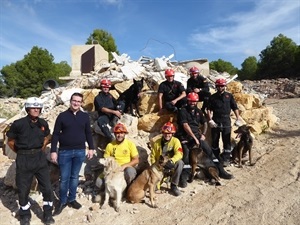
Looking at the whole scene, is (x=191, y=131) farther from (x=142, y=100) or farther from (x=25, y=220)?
(x=25, y=220)

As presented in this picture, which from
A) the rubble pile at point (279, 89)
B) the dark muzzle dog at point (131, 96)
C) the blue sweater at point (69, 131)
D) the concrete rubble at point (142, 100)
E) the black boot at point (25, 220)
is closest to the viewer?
the black boot at point (25, 220)

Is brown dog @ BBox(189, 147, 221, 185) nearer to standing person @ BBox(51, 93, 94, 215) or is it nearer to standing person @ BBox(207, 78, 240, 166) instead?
standing person @ BBox(207, 78, 240, 166)

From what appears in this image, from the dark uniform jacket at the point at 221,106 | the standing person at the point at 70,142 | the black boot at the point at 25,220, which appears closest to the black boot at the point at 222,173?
the dark uniform jacket at the point at 221,106

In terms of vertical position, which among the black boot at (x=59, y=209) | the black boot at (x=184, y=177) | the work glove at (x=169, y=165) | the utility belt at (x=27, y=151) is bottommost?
the black boot at (x=59, y=209)

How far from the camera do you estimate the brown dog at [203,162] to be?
4.95m

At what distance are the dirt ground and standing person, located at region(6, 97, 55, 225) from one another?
510 mm

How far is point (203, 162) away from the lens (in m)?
4.99

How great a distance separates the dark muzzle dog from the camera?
21.9ft

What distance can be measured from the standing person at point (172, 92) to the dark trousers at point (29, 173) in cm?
314

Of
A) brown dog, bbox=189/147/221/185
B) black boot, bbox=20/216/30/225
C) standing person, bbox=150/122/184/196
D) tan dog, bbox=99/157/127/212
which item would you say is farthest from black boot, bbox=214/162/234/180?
black boot, bbox=20/216/30/225

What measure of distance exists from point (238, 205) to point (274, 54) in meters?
34.4

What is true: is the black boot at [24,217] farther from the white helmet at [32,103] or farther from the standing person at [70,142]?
the white helmet at [32,103]

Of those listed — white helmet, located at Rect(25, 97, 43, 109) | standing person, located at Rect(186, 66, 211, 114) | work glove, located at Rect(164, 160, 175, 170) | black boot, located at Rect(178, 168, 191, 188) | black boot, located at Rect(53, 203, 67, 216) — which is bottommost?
black boot, located at Rect(53, 203, 67, 216)

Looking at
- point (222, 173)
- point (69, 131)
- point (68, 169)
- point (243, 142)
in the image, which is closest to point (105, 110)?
point (69, 131)
